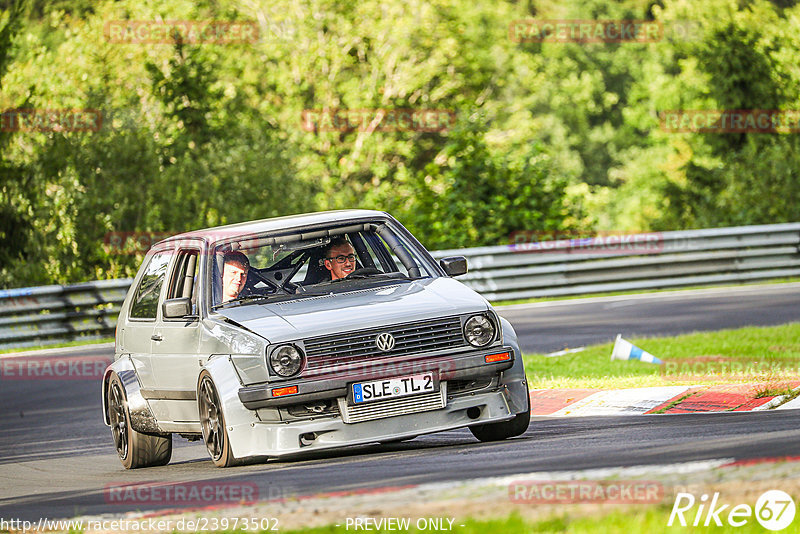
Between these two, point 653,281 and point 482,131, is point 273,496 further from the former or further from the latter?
point 482,131

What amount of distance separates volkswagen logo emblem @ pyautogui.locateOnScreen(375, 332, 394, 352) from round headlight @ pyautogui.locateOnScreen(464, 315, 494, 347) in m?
0.52

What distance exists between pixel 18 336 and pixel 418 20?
2467cm

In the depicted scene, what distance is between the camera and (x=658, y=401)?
420 inches

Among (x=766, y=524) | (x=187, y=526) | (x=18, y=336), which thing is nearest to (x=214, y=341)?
(x=187, y=526)

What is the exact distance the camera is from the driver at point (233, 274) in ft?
30.9

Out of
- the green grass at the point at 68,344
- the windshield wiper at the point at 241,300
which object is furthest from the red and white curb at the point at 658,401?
the green grass at the point at 68,344

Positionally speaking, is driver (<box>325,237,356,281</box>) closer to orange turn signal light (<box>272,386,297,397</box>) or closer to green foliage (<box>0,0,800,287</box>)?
orange turn signal light (<box>272,386,297,397</box>)

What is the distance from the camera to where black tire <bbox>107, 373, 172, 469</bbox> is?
10.1 metres

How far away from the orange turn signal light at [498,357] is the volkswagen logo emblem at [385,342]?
25.2 inches

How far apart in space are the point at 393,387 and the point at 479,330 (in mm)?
730

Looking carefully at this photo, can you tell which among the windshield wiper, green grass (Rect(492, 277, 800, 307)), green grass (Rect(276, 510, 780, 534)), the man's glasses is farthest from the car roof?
green grass (Rect(492, 277, 800, 307))

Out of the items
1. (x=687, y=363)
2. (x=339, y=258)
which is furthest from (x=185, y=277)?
(x=687, y=363)

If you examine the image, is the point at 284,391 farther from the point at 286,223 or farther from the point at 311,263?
the point at 286,223

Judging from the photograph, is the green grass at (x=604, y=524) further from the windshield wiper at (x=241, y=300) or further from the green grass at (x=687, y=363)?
the green grass at (x=687, y=363)
